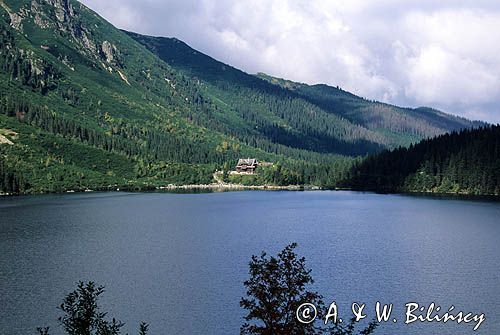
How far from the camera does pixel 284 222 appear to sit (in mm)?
131625

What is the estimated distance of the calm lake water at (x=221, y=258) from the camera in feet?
200

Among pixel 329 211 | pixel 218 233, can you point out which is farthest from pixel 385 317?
pixel 329 211

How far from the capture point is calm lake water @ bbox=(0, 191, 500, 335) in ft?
200

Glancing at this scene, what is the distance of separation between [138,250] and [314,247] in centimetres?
3022

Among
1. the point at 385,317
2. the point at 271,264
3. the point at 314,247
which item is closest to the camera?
the point at 271,264

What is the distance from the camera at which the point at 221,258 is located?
288 feet

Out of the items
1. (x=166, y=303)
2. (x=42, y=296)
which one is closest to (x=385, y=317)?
(x=166, y=303)

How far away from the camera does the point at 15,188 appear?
19950 centimetres

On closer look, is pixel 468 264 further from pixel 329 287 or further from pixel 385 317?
pixel 385 317

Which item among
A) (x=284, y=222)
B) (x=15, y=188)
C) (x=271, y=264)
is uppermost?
(x=271, y=264)

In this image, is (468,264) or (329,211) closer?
(468,264)

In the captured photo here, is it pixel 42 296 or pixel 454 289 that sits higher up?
pixel 454 289

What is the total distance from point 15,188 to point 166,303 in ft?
Answer: 508

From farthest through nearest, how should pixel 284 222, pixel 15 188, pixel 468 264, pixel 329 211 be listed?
1. pixel 15 188
2. pixel 329 211
3. pixel 284 222
4. pixel 468 264
